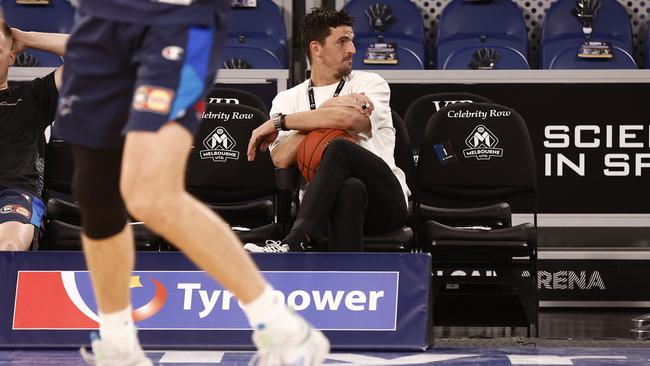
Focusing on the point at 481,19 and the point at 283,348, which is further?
the point at 481,19

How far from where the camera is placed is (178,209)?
2521 millimetres

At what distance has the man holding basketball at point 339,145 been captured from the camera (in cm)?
451

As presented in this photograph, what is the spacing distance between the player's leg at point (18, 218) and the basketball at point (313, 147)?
4.09 ft

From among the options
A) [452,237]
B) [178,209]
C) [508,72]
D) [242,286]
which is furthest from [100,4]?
[508,72]

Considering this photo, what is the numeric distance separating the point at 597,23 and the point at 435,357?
496cm

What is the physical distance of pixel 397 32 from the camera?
8055 millimetres

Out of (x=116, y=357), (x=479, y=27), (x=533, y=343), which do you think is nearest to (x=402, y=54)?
(x=479, y=27)

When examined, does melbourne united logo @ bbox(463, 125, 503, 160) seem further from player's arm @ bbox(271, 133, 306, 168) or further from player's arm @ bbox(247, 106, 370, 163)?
player's arm @ bbox(271, 133, 306, 168)

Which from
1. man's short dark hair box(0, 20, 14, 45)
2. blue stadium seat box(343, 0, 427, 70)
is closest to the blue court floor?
man's short dark hair box(0, 20, 14, 45)

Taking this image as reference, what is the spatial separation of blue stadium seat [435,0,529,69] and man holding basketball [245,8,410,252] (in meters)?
2.67

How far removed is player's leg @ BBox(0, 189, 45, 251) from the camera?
4.52 metres

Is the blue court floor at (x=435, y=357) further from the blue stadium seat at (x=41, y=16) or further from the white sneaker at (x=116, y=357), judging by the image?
the blue stadium seat at (x=41, y=16)

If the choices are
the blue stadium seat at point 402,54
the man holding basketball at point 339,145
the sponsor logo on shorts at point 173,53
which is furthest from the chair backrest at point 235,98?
the sponsor logo on shorts at point 173,53

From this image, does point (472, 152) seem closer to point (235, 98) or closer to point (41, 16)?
point (235, 98)
